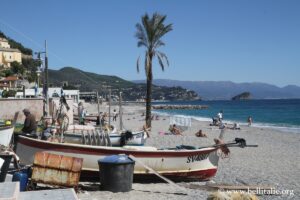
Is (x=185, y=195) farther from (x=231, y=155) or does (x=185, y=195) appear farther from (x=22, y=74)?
(x=22, y=74)

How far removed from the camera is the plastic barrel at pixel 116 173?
35.1ft

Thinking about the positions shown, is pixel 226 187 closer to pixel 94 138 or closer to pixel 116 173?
pixel 116 173

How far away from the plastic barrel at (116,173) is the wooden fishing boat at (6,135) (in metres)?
5.33

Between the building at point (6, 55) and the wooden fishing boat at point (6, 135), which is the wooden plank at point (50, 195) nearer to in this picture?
the wooden fishing boat at point (6, 135)

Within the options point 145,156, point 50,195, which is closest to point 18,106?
point 145,156

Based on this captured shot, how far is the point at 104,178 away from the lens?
1087 cm

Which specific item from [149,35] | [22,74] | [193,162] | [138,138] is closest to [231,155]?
[138,138]

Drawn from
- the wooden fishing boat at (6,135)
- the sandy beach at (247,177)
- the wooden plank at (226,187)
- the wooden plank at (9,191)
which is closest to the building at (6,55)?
the sandy beach at (247,177)

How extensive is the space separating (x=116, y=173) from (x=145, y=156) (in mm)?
1518

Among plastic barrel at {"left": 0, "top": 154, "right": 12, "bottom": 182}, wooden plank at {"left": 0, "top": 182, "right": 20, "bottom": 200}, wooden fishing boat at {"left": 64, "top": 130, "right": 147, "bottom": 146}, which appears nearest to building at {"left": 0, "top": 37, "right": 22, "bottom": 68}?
wooden fishing boat at {"left": 64, "top": 130, "right": 147, "bottom": 146}

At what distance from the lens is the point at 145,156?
1208cm

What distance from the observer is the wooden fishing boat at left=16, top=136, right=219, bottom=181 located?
1172 centimetres

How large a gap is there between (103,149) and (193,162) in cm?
269

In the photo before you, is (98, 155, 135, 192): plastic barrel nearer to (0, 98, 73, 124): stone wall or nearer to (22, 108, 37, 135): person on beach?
(22, 108, 37, 135): person on beach
